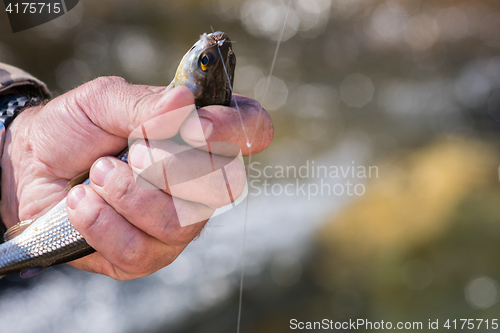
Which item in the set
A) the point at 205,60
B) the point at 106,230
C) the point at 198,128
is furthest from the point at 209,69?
the point at 106,230

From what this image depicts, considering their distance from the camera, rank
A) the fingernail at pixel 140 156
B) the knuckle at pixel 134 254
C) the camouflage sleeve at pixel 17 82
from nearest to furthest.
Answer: the fingernail at pixel 140 156, the knuckle at pixel 134 254, the camouflage sleeve at pixel 17 82

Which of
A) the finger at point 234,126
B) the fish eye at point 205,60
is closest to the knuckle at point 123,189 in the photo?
the finger at point 234,126

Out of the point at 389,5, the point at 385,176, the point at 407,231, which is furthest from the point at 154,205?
the point at 389,5

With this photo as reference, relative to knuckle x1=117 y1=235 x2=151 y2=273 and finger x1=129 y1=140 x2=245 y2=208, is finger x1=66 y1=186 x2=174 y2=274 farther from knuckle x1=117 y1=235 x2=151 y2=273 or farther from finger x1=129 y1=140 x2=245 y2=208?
finger x1=129 y1=140 x2=245 y2=208

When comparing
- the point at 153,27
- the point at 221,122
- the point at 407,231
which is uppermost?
the point at 153,27

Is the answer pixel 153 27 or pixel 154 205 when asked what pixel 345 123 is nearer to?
pixel 153 27

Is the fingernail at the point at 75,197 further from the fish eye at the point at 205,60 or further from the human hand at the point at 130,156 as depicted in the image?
the fish eye at the point at 205,60
